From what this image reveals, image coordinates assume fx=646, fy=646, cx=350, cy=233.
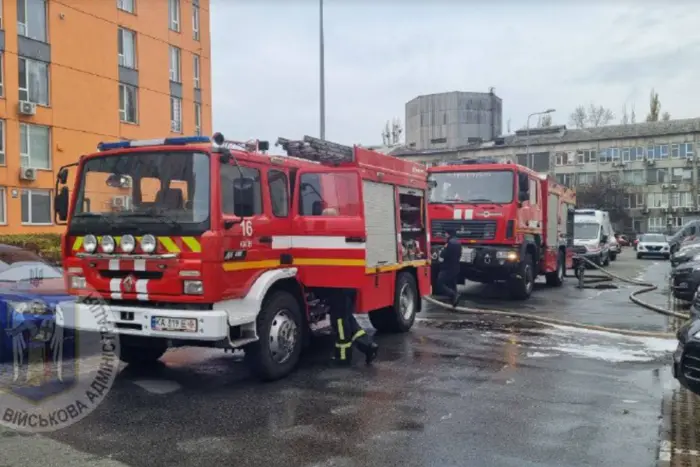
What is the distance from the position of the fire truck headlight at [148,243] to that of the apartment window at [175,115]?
1112 inches

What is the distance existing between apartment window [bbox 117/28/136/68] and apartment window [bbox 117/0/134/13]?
0.94 meters

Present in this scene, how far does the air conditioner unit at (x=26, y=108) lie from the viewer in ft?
81.0

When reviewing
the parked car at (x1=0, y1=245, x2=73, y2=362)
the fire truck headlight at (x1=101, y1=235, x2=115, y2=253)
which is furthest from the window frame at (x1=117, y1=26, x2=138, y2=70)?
the fire truck headlight at (x1=101, y1=235, x2=115, y2=253)

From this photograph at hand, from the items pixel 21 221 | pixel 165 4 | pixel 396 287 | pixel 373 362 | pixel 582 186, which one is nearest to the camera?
pixel 373 362

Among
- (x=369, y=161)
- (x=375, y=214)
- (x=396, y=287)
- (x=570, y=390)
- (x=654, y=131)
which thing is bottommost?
(x=570, y=390)

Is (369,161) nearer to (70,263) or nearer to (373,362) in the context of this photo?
(373,362)

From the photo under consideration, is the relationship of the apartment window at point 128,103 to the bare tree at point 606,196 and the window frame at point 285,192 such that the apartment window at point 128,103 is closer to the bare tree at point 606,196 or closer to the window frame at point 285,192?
the window frame at point 285,192

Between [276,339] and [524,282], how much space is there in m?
8.43

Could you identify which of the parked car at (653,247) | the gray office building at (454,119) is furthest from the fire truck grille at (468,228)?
the gray office building at (454,119)

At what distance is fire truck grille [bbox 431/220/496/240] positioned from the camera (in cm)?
1333

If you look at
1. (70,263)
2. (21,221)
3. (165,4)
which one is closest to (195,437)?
(70,263)

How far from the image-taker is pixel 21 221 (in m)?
25.3

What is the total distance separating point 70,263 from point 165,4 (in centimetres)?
2934

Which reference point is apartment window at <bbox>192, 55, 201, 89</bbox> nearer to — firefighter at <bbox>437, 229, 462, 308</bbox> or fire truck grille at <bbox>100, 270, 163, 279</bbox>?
firefighter at <bbox>437, 229, 462, 308</bbox>
